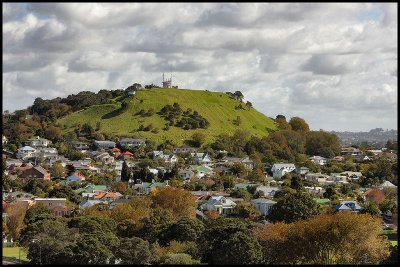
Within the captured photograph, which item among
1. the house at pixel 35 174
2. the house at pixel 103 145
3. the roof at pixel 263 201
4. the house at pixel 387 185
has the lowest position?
the roof at pixel 263 201

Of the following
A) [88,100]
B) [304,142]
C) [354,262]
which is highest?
[88,100]

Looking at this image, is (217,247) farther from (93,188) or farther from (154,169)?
(154,169)

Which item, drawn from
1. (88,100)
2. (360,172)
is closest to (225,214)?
(360,172)

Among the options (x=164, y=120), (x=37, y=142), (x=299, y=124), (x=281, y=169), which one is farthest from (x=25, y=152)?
(x=299, y=124)

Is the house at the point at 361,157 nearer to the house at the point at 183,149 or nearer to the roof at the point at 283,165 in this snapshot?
the roof at the point at 283,165

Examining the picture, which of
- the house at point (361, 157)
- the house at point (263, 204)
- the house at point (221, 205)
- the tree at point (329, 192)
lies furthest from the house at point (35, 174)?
the house at point (361, 157)

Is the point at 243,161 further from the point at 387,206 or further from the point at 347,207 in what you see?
the point at 347,207
